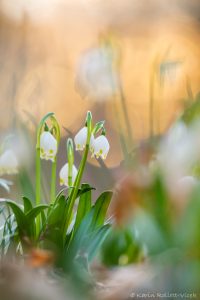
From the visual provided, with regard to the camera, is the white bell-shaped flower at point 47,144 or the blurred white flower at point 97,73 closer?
the white bell-shaped flower at point 47,144

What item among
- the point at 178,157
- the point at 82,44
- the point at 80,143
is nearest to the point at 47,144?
the point at 80,143

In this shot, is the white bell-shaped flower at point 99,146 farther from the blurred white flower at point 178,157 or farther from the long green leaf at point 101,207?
the blurred white flower at point 178,157

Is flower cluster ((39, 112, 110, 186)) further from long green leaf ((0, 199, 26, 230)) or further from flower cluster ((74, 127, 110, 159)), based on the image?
long green leaf ((0, 199, 26, 230))

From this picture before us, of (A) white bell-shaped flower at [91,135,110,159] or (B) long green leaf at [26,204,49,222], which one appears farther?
(A) white bell-shaped flower at [91,135,110,159]

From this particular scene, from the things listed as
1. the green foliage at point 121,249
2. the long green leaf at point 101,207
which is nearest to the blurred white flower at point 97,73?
the long green leaf at point 101,207

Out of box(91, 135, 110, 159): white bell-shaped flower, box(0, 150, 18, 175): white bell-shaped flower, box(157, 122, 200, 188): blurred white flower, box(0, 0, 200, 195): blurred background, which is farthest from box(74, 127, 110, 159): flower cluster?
box(0, 0, 200, 195): blurred background

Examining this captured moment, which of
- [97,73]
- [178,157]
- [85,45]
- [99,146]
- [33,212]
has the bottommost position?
[178,157]

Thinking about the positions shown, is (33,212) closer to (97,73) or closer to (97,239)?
(97,239)

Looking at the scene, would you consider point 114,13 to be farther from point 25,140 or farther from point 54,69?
point 25,140

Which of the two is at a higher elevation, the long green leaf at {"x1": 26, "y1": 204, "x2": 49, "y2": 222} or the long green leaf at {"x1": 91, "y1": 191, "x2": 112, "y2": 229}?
the long green leaf at {"x1": 91, "y1": 191, "x2": 112, "y2": 229}
